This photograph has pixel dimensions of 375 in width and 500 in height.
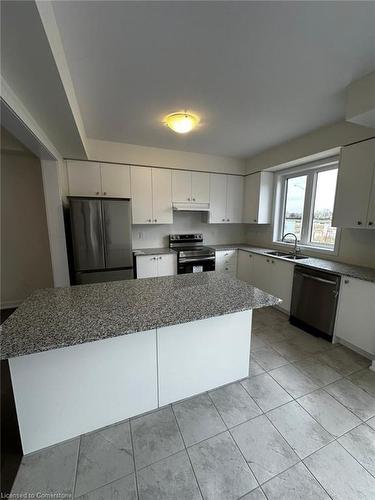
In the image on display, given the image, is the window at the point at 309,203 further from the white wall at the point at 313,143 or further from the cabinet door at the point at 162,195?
the cabinet door at the point at 162,195

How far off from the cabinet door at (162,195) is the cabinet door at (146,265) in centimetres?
67

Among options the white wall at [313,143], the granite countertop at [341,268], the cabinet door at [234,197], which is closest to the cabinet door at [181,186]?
the cabinet door at [234,197]

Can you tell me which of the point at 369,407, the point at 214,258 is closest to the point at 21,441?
the point at 369,407

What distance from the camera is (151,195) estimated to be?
3564mm

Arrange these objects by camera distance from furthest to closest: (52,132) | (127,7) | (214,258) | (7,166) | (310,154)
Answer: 1. (214,258)
2. (7,166)
3. (310,154)
4. (52,132)
5. (127,7)

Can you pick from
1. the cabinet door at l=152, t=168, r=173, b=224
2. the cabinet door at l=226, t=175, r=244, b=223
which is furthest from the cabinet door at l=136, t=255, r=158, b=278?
the cabinet door at l=226, t=175, r=244, b=223

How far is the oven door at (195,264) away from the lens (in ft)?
11.9

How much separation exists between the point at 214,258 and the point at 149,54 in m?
2.93

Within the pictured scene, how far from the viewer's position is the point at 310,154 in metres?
2.90

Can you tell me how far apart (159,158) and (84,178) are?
4.13 feet

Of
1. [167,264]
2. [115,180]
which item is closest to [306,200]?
[167,264]

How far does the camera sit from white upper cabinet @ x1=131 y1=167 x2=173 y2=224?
11.4ft

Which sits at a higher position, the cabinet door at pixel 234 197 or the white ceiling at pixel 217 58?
the white ceiling at pixel 217 58

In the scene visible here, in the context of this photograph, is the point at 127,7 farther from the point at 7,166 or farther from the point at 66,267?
the point at 7,166
